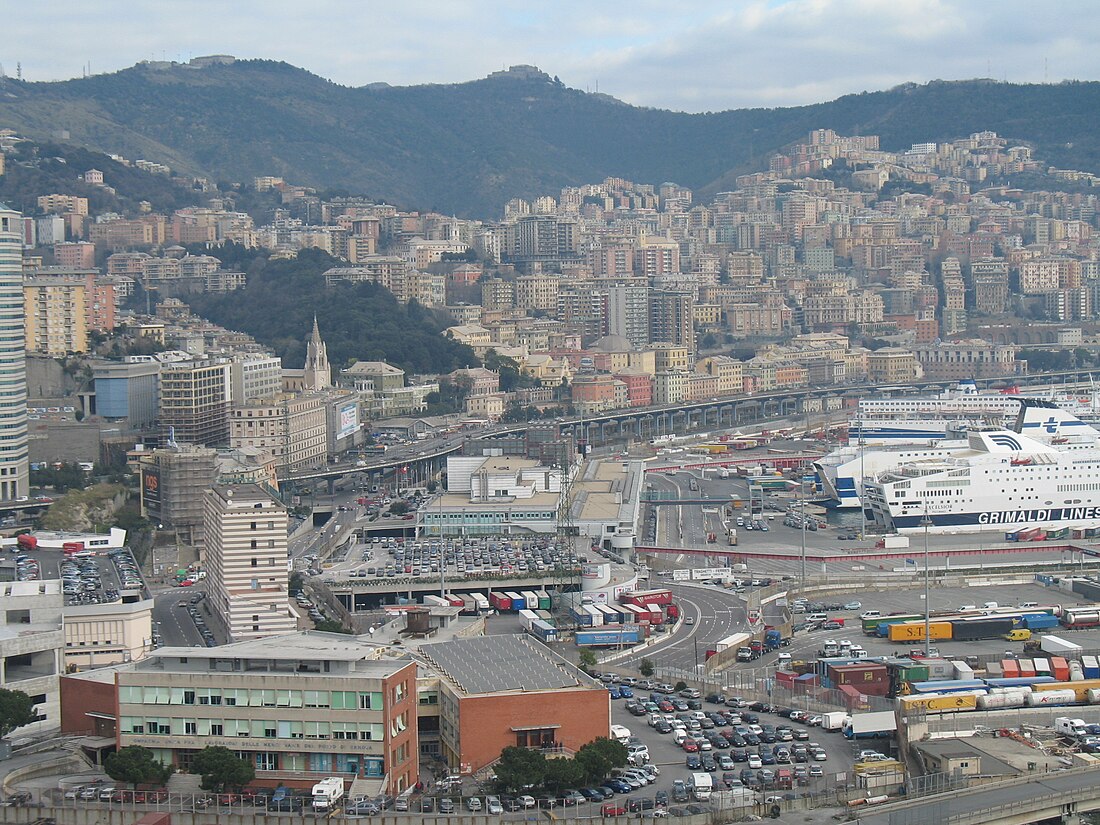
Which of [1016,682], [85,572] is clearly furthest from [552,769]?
[85,572]

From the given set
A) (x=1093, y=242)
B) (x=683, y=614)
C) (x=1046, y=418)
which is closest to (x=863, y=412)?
(x=1046, y=418)

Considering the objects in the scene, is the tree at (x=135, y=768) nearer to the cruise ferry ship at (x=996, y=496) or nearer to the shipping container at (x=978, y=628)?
the shipping container at (x=978, y=628)

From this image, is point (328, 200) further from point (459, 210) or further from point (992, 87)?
point (992, 87)

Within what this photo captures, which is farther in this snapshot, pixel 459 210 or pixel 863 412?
pixel 459 210

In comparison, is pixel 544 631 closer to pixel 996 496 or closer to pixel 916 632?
pixel 916 632

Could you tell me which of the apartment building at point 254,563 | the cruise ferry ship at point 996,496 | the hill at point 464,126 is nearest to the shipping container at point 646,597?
the apartment building at point 254,563

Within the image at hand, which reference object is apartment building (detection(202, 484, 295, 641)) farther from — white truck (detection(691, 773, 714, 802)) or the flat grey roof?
white truck (detection(691, 773, 714, 802))

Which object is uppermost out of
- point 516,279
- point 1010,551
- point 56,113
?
point 56,113
